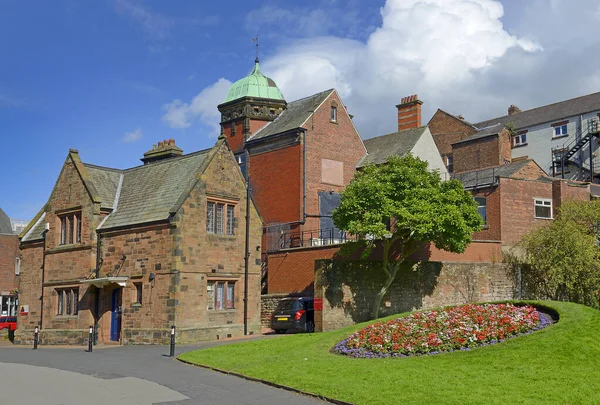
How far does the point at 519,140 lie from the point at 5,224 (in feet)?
170

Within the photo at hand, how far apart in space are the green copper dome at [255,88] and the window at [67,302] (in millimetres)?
19775

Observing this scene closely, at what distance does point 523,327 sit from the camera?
20016mm

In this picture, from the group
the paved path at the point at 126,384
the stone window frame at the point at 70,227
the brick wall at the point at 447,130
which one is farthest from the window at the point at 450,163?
the paved path at the point at 126,384

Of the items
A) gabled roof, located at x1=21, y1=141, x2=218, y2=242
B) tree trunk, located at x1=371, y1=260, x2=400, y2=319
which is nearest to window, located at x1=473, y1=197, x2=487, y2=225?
tree trunk, located at x1=371, y1=260, x2=400, y2=319

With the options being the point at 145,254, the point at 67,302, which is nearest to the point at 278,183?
the point at 145,254

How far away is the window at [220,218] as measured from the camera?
32500mm

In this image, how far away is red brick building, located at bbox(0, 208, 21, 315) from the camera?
62.2 metres

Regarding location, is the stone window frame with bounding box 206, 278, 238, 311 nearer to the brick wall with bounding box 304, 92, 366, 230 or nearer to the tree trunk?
the tree trunk

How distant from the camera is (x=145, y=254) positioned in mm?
31344

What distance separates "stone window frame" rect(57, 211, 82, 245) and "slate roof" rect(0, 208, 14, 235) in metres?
33.2

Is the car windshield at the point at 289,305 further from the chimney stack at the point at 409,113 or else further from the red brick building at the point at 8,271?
the red brick building at the point at 8,271

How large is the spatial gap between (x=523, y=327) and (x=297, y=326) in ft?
41.4

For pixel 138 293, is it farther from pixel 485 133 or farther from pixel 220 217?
pixel 485 133

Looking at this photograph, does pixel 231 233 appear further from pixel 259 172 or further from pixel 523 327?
pixel 523 327
